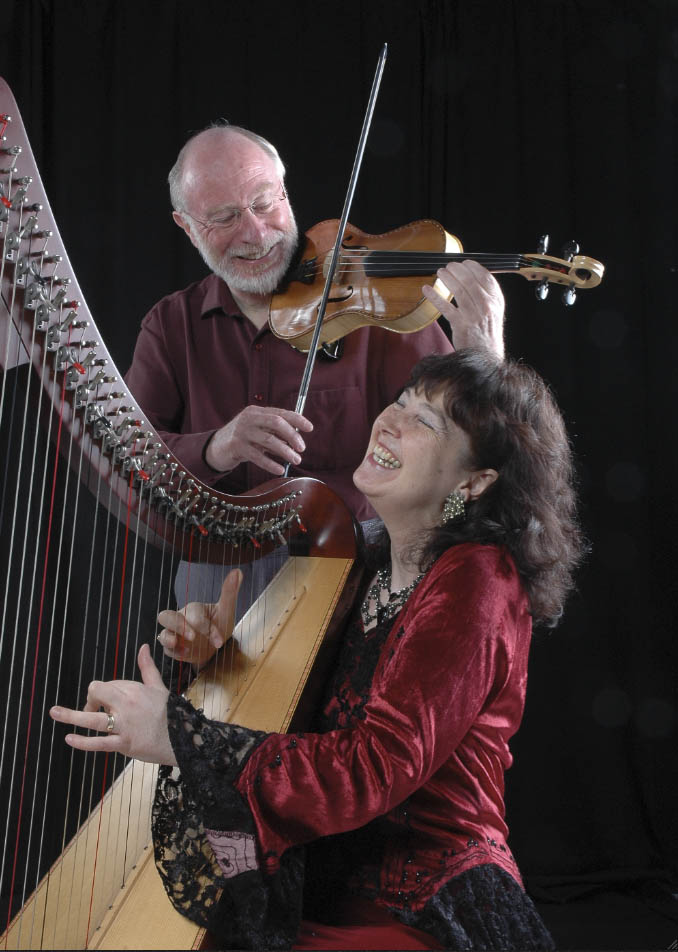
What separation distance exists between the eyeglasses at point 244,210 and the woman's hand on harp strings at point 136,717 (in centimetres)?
142

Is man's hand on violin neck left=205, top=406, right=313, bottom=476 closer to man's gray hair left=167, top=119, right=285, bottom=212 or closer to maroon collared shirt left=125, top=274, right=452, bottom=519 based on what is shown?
maroon collared shirt left=125, top=274, right=452, bottom=519

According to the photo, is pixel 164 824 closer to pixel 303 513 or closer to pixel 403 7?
pixel 303 513

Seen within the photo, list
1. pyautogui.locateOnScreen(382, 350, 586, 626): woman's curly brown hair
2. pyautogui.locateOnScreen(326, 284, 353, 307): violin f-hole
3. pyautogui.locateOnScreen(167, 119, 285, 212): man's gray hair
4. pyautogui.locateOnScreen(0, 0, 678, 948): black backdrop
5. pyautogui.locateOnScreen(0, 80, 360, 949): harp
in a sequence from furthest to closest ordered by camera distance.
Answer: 1. pyautogui.locateOnScreen(0, 0, 678, 948): black backdrop
2. pyautogui.locateOnScreen(167, 119, 285, 212): man's gray hair
3. pyautogui.locateOnScreen(326, 284, 353, 307): violin f-hole
4. pyautogui.locateOnScreen(382, 350, 586, 626): woman's curly brown hair
5. pyautogui.locateOnScreen(0, 80, 360, 949): harp

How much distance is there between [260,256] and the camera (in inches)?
87.1

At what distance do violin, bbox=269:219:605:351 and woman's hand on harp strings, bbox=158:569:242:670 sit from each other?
77 centimetres

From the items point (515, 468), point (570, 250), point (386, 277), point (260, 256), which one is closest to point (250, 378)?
point (260, 256)

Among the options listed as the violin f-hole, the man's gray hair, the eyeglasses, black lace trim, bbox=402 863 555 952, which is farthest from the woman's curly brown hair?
the man's gray hair

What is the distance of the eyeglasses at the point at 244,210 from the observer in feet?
7.41

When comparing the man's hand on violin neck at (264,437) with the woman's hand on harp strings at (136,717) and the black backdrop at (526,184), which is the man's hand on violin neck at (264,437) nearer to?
the woman's hand on harp strings at (136,717)

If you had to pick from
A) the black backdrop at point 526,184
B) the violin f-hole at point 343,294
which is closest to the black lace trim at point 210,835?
the violin f-hole at point 343,294

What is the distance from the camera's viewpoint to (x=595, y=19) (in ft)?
10.2

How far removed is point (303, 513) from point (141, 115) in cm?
194

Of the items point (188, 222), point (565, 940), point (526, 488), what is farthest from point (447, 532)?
point (565, 940)

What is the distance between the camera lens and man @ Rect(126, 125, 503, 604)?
87.8 inches
